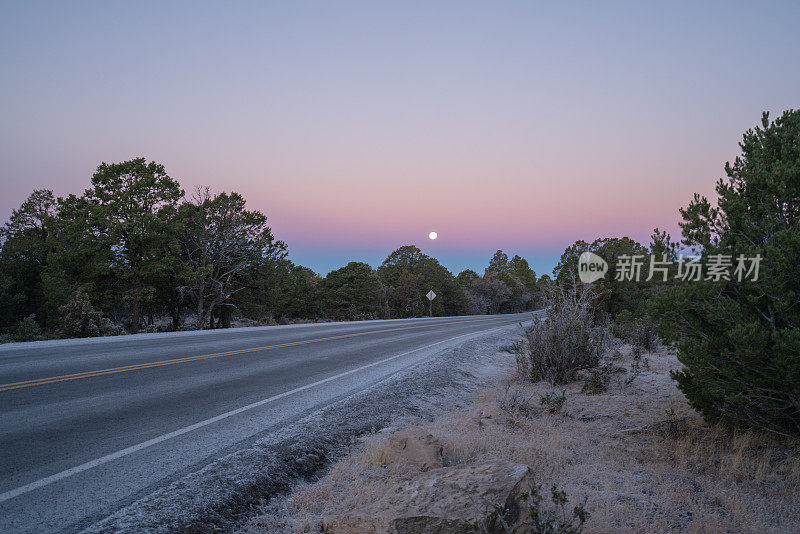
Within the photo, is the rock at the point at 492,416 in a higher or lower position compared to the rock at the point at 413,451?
lower

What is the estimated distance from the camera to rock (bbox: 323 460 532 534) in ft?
9.11

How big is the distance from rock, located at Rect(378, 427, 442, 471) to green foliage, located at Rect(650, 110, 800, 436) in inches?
112

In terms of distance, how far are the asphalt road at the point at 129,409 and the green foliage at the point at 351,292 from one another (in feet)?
103

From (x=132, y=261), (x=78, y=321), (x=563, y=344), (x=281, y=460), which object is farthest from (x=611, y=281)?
(x=132, y=261)

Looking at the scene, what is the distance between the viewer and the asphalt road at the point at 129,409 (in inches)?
132

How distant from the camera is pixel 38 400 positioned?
5617 mm

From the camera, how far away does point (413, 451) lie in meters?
4.22

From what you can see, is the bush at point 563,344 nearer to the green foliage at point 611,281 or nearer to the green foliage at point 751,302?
the green foliage at point 751,302

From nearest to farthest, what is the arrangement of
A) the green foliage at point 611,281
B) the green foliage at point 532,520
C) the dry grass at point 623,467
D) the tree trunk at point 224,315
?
the green foliage at point 532,520 → the dry grass at point 623,467 → the green foliage at point 611,281 → the tree trunk at point 224,315

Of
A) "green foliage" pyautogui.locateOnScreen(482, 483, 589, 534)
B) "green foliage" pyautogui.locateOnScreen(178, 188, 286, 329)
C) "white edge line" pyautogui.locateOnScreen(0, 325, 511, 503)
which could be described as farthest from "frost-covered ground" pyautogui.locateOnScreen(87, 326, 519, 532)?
"green foliage" pyautogui.locateOnScreen(178, 188, 286, 329)

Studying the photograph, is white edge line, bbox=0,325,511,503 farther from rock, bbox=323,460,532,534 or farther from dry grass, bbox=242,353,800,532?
rock, bbox=323,460,532,534

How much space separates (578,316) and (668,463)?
4.24 metres

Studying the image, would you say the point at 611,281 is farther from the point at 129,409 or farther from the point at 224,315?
the point at 224,315

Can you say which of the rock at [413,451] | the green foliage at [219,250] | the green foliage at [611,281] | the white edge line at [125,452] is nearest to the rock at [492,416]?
the rock at [413,451]
